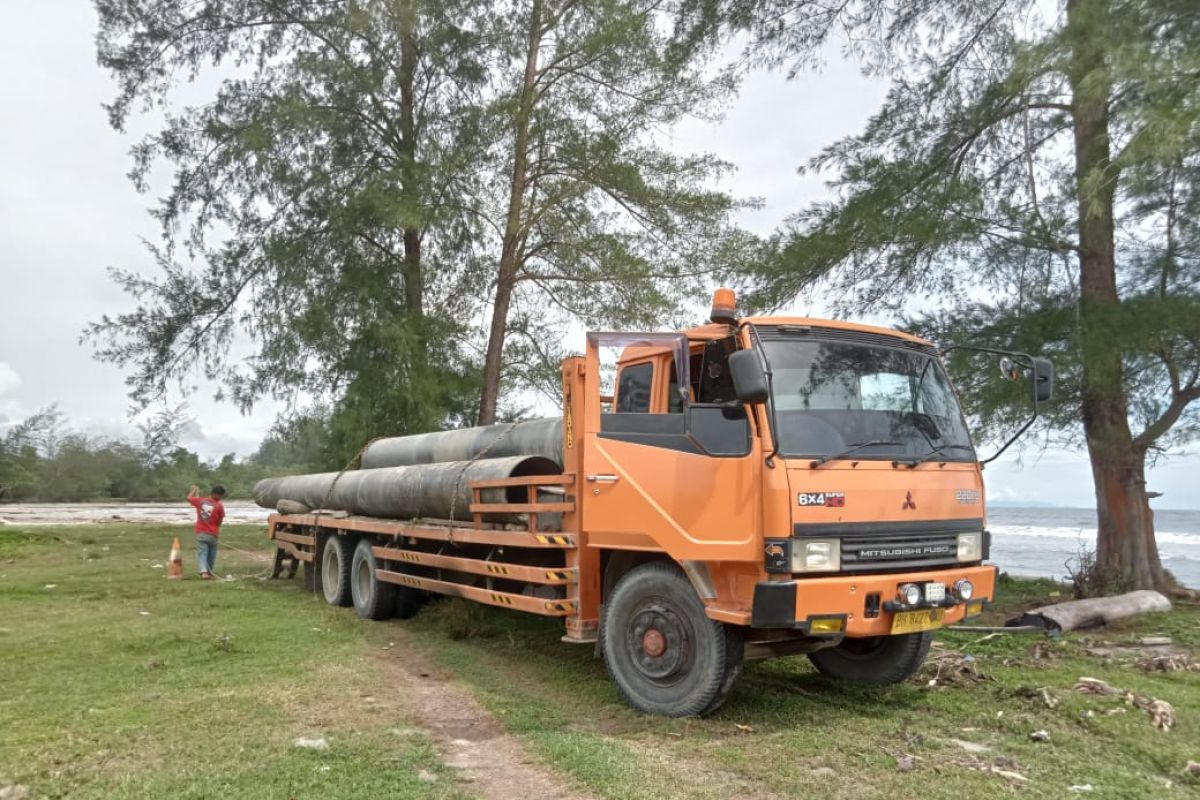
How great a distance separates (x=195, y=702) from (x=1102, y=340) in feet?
28.4

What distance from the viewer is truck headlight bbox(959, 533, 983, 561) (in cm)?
566

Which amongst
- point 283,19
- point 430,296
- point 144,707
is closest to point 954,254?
point 144,707

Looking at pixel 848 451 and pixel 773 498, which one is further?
pixel 848 451

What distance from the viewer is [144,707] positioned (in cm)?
574

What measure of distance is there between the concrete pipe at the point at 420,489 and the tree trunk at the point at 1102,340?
5594mm

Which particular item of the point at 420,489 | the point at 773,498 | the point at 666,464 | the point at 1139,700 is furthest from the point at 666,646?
the point at 420,489

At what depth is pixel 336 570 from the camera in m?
10.9

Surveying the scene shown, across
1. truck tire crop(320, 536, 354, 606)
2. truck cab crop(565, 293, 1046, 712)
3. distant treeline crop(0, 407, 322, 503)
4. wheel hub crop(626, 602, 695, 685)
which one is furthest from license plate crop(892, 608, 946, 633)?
distant treeline crop(0, 407, 322, 503)

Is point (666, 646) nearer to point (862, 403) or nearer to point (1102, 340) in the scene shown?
point (862, 403)

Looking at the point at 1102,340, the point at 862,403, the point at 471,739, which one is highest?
the point at 1102,340

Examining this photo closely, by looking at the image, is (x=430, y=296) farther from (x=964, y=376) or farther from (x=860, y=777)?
(x=860, y=777)

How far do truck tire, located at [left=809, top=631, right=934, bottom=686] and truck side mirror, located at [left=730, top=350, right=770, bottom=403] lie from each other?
244 cm

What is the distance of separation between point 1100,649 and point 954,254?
449cm

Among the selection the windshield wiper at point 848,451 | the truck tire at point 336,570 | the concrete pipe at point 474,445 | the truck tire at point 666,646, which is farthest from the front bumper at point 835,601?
the truck tire at point 336,570
